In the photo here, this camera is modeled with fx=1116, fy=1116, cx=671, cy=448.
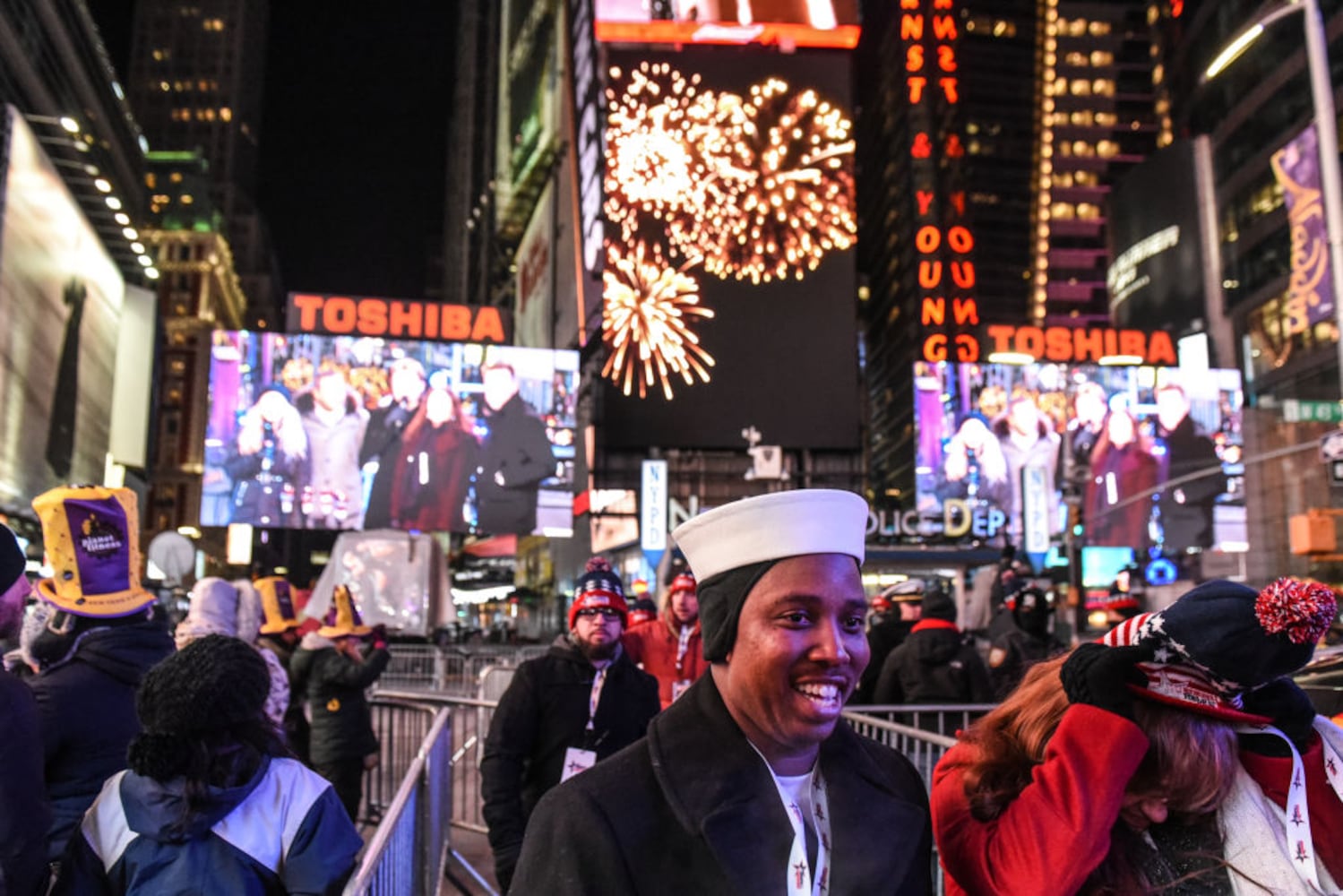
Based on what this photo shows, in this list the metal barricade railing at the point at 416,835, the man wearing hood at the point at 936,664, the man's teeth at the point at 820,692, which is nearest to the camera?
the man's teeth at the point at 820,692

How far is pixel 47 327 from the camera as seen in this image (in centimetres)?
4834

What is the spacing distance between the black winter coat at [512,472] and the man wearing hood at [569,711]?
29888 millimetres

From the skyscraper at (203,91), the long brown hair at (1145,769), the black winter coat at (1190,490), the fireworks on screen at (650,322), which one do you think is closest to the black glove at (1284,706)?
the long brown hair at (1145,769)

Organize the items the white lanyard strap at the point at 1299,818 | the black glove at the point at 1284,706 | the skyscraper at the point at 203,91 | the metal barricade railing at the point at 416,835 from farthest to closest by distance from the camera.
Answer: the skyscraper at the point at 203,91
the metal barricade railing at the point at 416,835
the black glove at the point at 1284,706
the white lanyard strap at the point at 1299,818

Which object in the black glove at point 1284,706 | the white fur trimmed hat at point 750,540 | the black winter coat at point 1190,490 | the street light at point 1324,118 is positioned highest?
the street light at point 1324,118

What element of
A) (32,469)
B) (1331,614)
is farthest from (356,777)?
(32,469)

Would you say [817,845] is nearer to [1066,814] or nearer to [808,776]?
[808,776]

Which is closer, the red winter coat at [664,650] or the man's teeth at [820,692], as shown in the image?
the man's teeth at [820,692]

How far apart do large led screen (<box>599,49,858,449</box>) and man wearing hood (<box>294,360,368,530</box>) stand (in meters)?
10.7

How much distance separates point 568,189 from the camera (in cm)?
5284

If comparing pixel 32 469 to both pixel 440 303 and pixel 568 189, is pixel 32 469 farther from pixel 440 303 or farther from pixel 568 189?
pixel 568 189

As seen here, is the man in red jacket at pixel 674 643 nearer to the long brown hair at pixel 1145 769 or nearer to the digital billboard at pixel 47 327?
the long brown hair at pixel 1145 769

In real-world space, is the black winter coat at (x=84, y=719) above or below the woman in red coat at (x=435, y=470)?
below

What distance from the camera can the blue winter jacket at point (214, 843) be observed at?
2680 mm
